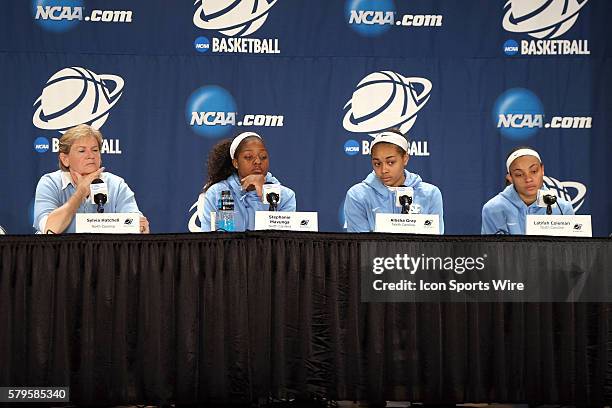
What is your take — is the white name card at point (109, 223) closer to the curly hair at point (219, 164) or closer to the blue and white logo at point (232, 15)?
the curly hair at point (219, 164)

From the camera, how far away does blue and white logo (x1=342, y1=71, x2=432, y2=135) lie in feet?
16.5

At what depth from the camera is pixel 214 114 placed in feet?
16.4

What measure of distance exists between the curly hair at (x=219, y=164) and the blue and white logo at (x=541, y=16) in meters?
2.23

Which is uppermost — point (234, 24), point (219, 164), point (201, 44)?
point (234, 24)

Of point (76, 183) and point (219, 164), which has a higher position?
point (219, 164)

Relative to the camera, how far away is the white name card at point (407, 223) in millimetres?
3363

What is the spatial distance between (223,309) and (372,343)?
62 cm

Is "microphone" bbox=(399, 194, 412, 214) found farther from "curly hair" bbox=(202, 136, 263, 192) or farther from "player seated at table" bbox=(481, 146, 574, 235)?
"curly hair" bbox=(202, 136, 263, 192)

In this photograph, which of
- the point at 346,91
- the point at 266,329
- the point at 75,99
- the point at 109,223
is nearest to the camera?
the point at 266,329

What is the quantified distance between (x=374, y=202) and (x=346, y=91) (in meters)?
1.03

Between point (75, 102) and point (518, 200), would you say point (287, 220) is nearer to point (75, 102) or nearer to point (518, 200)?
point (518, 200)

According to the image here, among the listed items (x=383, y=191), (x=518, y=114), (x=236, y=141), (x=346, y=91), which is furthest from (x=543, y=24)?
(x=236, y=141)

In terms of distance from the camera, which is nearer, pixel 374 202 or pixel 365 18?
pixel 374 202

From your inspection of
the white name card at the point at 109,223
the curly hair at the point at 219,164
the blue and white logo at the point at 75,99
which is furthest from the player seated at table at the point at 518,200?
the blue and white logo at the point at 75,99
